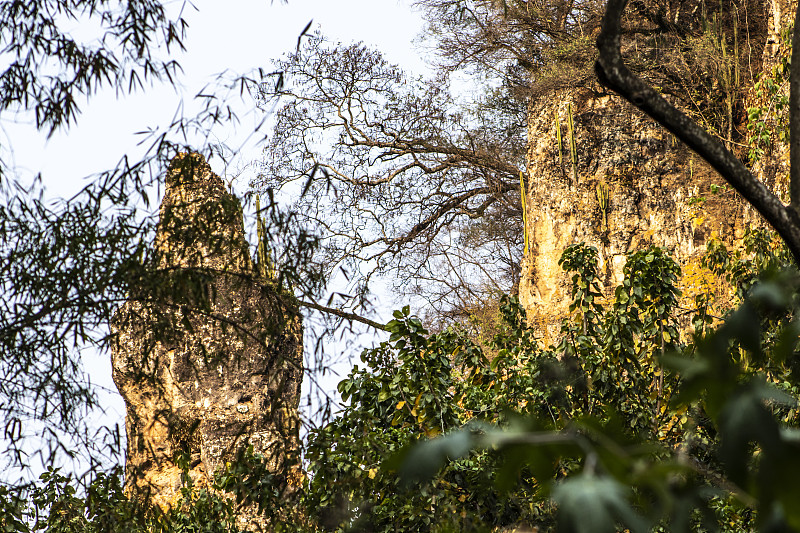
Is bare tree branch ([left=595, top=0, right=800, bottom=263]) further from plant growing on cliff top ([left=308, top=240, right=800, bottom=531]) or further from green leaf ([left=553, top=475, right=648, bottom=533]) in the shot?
green leaf ([left=553, top=475, right=648, bottom=533])

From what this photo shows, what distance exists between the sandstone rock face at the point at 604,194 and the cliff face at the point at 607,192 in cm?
1

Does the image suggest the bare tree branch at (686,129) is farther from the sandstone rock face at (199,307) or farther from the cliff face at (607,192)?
the cliff face at (607,192)

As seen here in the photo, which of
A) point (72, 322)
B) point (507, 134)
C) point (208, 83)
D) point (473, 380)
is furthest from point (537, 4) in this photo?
point (72, 322)

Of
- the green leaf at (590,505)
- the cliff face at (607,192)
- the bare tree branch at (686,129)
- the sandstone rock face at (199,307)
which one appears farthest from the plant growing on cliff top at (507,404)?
the cliff face at (607,192)

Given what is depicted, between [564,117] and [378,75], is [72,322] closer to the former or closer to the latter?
[564,117]

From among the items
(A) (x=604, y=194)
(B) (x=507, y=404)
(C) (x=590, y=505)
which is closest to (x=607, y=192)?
(A) (x=604, y=194)

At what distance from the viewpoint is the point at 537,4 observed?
10797 millimetres

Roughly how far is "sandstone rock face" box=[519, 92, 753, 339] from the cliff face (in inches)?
0.5

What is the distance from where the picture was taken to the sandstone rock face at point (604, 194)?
9875 millimetres

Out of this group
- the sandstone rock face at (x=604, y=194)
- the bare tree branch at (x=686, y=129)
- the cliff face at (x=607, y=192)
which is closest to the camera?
the bare tree branch at (x=686, y=129)

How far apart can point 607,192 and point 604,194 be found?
52 millimetres

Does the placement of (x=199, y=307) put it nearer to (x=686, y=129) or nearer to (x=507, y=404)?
(x=507, y=404)

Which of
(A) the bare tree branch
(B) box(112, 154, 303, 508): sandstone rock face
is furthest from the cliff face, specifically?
(A) the bare tree branch

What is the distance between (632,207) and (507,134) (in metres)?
3.32
